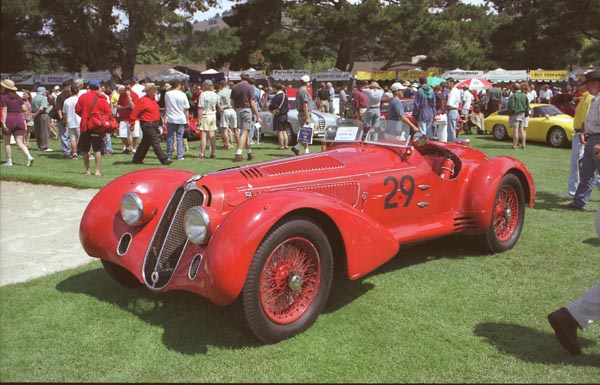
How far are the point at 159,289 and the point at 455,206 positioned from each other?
316 centimetres

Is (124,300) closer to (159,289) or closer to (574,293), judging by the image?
(159,289)

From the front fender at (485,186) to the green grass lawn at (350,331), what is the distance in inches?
19.3

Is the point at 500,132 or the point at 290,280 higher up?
the point at 500,132

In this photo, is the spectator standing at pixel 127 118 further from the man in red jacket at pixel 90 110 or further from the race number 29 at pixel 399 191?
the race number 29 at pixel 399 191

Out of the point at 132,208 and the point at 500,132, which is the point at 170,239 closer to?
the point at 132,208

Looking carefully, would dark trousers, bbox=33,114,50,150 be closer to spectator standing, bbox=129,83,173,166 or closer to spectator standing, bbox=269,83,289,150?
spectator standing, bbox=129,83,173,166

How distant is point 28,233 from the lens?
675 centimetres

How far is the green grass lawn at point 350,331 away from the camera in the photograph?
3.43m

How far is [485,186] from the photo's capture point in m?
5.70

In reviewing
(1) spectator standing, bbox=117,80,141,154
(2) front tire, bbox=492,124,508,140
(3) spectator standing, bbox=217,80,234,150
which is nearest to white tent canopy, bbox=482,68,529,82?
(2) front tire, bbox=492,124,508,140

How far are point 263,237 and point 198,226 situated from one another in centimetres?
51

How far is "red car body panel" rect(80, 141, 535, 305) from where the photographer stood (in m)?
3.68

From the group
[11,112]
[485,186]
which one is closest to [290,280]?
[485,186]

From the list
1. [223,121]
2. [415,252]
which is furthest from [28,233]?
[223,121]
